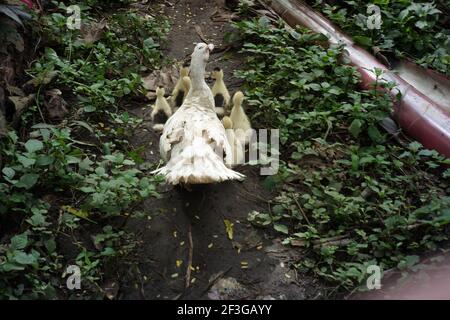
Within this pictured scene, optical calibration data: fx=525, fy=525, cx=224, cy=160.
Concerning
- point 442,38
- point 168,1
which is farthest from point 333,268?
point 168,1

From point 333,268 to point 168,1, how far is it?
4.27 meters

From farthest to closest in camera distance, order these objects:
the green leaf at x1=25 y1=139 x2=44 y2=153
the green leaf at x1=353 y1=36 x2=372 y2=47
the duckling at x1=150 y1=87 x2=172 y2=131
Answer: the green leaf at x1=353 y1=36 x2=372 y2=47
the duckling at x1=150 y1=87 x2=172 y2=131
the green leaf at x1=25 y1=139 x2=44 y2=153

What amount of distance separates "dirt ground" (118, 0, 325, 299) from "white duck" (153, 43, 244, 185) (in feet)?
0.84

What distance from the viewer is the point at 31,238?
3.20m

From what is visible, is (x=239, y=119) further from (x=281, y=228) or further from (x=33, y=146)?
(x=33, y=146)

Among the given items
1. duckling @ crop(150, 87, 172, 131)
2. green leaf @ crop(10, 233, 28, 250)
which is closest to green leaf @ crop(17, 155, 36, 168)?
green leaf @ crop(10, 233, 28, 250)

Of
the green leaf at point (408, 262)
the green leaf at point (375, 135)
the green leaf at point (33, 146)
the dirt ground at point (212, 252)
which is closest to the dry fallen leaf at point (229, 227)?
the dirt ground at point (212, 252)

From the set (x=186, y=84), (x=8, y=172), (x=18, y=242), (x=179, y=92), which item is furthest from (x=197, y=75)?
(x=18, y=242)

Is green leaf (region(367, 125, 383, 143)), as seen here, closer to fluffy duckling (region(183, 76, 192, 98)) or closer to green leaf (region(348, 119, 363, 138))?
green leaf (region(348, 119, 363, 138))

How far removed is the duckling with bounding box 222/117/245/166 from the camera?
402 centimetres

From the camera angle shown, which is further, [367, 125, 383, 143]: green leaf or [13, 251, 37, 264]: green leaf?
[367, 125, 383, 143]: green leaf

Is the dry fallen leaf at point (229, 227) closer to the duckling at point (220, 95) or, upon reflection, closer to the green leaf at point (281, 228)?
the green leaf at point (281, 228)

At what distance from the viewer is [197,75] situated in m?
4.22

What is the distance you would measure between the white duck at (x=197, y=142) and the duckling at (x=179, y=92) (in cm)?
39
